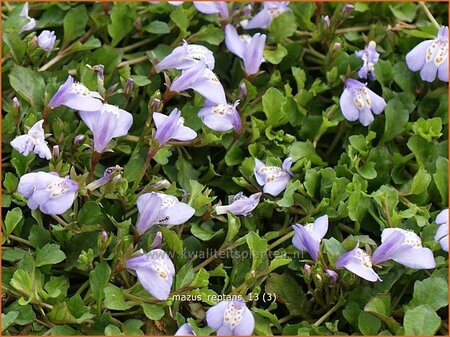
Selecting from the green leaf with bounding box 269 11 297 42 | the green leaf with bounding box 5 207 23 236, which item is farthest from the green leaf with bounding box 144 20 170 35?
the green leaf with bounding box 5 207 23 236

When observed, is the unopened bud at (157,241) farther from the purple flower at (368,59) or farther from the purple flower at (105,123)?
the purple flower at (368,59)

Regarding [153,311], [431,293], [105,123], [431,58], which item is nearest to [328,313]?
[431,293]

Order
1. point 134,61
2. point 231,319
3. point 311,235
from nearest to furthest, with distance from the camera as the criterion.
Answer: point 231,319 < point 311,235 < point 134,61

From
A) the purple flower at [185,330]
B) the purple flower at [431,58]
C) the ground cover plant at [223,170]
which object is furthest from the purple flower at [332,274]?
the purple flower at [431,58]

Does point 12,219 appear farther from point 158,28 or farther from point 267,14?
point 267,14

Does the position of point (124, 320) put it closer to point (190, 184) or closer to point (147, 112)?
point (190, 184)

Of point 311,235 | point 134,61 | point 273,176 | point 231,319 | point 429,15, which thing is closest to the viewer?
point 231,319
